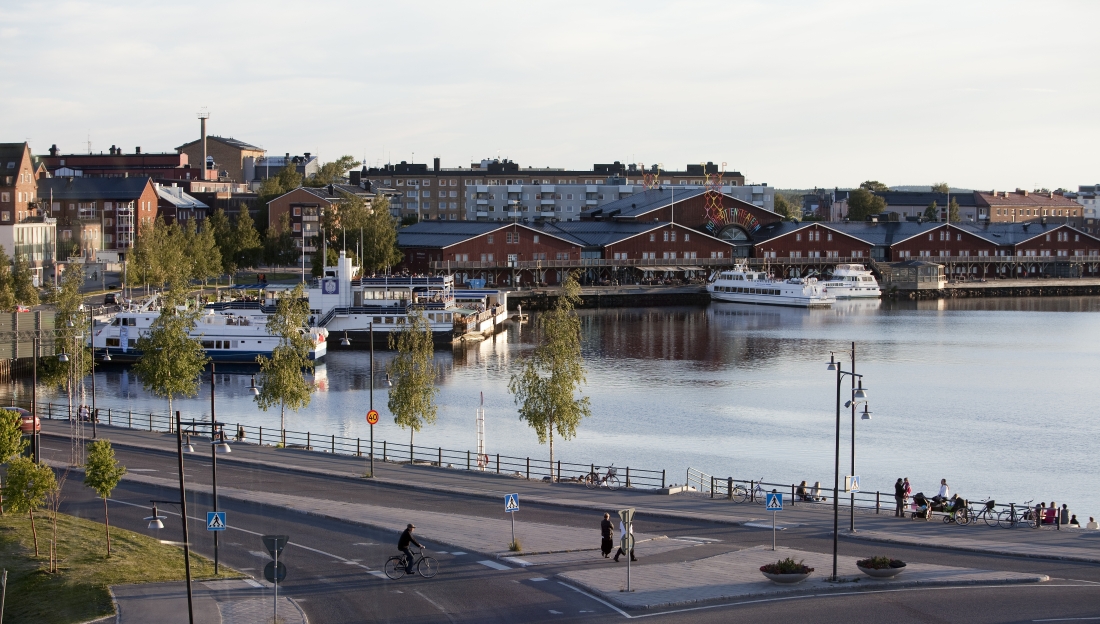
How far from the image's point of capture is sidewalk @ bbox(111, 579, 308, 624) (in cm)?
1945

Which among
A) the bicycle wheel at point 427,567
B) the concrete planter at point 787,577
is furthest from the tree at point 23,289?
the concrete planter at point 787,577

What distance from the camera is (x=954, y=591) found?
2106cm

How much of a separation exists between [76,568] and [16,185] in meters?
87.5

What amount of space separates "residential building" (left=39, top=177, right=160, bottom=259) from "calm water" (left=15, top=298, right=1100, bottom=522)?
4924 cm

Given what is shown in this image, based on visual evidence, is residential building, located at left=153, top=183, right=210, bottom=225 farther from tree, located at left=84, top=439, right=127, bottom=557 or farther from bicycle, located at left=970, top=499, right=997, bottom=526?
bicycle, located at left=970, top=499, right=997, bottom=526

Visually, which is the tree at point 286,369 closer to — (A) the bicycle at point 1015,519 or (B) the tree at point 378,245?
(A) the bicycle at point 1015,519

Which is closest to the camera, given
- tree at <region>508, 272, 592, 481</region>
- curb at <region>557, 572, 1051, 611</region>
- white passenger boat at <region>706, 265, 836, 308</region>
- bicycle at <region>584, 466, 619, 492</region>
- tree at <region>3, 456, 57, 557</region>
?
curb at <region>557, 572, 1051, 611</region>

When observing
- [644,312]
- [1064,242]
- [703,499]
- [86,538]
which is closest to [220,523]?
[86,538]

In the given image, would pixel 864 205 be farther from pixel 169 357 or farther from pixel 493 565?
pixel 493 565

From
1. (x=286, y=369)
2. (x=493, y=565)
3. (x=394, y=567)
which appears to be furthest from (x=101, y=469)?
(x=286, y=369)

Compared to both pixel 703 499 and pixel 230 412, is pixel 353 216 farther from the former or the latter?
pixel 703 499

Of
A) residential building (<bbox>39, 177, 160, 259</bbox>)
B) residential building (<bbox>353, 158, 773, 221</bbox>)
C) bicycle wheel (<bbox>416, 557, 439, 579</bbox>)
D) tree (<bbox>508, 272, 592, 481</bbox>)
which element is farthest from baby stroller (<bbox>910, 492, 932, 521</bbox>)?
residential building (<bbox>353, 158, 773, 221</bbox>)

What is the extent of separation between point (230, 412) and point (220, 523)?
33504 mm

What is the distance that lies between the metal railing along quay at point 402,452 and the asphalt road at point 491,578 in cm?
537
